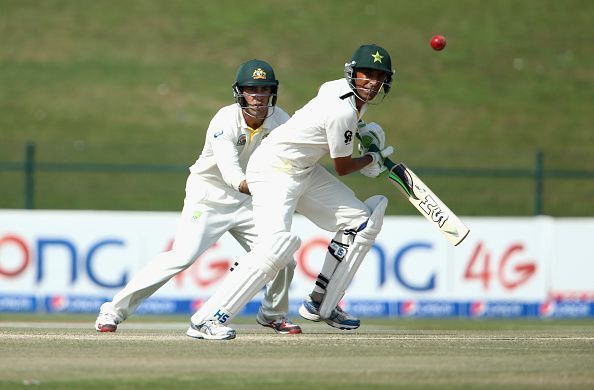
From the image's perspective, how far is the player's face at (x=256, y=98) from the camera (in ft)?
28.5

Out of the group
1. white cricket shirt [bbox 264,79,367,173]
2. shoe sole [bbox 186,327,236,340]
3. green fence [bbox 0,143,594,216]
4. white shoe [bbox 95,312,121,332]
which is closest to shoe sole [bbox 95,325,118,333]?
white shoe [bbox 95,312,121,332]

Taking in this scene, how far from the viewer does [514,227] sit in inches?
574

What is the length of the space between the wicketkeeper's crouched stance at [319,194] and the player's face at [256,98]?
29 centimetres

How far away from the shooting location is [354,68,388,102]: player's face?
8.31 metres

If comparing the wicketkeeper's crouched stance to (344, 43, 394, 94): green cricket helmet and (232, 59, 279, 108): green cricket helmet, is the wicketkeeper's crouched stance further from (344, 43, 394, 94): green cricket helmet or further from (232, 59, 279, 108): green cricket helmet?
(232, 59, 279, 108): green cricket helmet

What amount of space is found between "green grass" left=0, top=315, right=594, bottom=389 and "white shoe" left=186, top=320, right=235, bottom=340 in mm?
98

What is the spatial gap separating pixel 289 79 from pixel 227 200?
19.8 metres

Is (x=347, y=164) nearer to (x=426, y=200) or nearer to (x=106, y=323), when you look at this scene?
(x=426, y=200)

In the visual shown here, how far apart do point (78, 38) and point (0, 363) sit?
24.6m

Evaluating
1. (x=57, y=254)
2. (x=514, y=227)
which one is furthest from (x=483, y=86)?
(x=57, y=254)

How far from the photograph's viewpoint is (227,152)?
28.3 ft

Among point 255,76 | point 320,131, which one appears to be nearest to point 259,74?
point 255,76

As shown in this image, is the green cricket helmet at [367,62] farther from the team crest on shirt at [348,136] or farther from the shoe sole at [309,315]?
the shoe sole at [309,315]

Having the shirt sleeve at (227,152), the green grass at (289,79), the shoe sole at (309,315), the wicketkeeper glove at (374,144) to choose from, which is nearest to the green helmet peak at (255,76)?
the shirt sleeve at (227,152)
